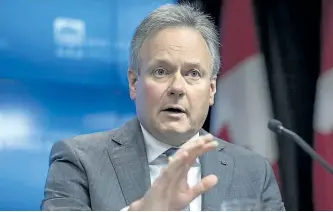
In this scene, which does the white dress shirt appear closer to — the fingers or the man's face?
the man's face

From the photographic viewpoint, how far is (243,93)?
8.24ft

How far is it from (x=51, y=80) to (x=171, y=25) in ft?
3.34

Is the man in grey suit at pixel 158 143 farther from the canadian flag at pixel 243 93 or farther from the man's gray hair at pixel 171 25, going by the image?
the canadian flag at pixel 243 93

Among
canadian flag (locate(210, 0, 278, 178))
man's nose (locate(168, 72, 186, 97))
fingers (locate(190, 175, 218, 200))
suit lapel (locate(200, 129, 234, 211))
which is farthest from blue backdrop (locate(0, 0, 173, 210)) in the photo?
fingers (locate(190, 175, 218, 200))

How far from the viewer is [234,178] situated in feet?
4.95

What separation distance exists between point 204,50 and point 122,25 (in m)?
1.05

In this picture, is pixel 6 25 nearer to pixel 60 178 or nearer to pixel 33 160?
pixel 33 160

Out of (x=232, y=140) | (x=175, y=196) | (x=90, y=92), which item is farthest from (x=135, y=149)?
(x=232, y=140)

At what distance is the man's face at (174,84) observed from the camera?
1.39 m

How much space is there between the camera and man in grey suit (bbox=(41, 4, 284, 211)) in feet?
4.49

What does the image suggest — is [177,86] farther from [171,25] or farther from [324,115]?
[324,115]

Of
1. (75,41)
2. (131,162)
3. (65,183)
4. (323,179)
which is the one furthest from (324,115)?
(65,183)

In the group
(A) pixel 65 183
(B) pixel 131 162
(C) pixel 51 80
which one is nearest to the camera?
(A) pixel 65 183

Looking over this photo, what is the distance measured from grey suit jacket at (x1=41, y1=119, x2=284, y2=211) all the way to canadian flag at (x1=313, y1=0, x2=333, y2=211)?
935mm
